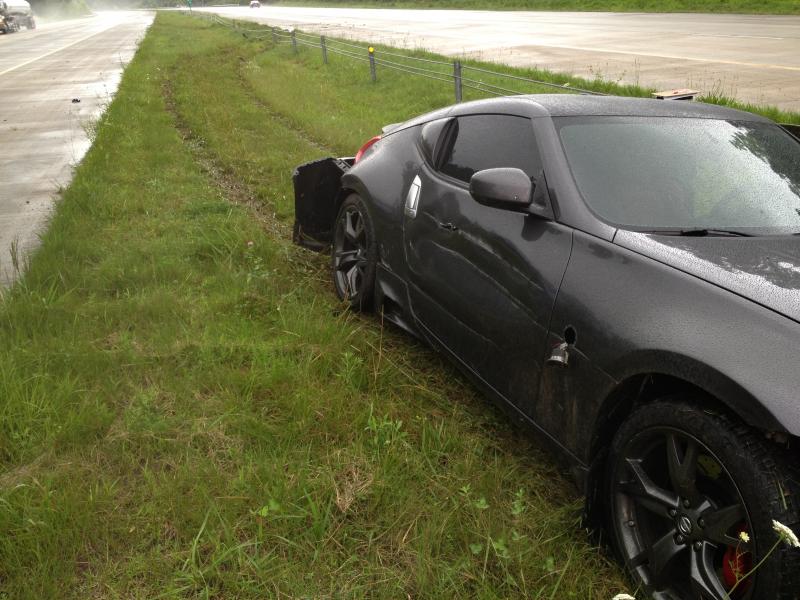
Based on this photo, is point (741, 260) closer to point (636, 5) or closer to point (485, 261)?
point (485, 261)

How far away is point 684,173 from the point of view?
9.57ft

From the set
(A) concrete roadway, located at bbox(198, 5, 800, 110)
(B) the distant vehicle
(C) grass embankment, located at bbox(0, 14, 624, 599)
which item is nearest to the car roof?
(C) grass embankment, located at bbox(0, 14, 624, 599)

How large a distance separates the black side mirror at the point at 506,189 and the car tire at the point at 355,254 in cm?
147

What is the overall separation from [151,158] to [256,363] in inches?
238

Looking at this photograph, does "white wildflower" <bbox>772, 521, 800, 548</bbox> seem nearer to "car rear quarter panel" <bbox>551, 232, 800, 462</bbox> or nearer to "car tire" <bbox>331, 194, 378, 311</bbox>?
"car rear quarter panel" <bbox>551, 232, 800, 462</bbox>

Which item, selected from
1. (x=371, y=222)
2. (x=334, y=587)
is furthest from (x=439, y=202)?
(x=334, y=587)

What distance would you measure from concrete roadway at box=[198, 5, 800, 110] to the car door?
25.6ft

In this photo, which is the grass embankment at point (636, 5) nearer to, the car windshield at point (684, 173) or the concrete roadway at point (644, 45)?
the concrete roadway at point (644, 45)


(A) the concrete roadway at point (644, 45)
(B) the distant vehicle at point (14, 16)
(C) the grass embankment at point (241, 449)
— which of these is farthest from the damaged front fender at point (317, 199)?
(B) the distant vehicle at point (14, 16)

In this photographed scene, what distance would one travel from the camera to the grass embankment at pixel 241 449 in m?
2.50

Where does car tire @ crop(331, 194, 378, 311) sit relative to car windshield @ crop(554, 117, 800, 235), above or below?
below

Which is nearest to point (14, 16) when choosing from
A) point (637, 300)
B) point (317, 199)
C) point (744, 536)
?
point (317, 199)

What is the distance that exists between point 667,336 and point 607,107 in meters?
1.52

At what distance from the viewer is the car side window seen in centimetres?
321
